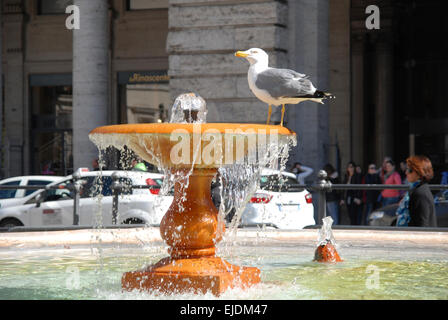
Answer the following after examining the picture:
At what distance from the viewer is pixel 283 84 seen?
7.25m

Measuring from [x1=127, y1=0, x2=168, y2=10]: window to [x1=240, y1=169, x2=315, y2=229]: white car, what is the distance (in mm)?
13682

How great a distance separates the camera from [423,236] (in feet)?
30.3

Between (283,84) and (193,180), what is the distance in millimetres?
1142

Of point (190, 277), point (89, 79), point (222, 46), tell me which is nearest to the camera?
point (190, 277)

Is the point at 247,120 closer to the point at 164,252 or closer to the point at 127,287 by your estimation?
the point at 164,252

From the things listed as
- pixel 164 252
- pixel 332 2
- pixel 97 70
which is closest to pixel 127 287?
pixel 164 252

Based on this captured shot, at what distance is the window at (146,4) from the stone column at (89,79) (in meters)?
8.17

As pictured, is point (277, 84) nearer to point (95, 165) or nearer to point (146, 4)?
point (95, 165)

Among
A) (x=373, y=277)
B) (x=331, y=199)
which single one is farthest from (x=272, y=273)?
(x=331, y=199)

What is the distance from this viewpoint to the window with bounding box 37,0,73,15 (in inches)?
1149

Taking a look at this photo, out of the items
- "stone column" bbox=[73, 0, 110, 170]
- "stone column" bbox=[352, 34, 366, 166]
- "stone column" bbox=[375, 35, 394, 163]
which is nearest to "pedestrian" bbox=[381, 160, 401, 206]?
"stone column" bbox=[73, 0, 110, 170]

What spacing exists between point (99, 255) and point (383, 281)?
10.7 feet

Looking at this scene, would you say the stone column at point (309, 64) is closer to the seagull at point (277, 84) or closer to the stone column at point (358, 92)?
the seagull at point (277, 84)

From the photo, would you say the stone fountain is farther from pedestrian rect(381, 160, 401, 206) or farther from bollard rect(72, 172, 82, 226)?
pedestrian rect(381, 160, 401, 206)
